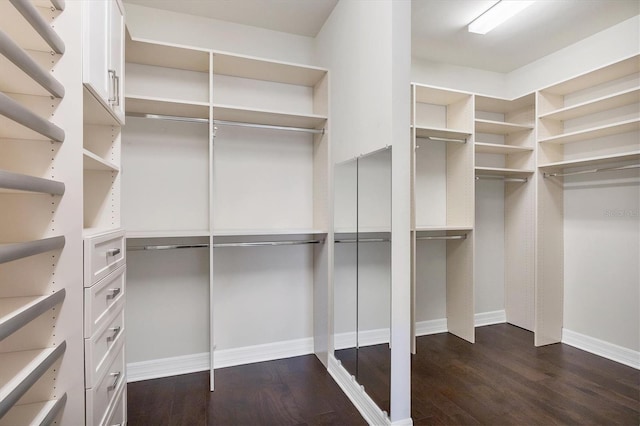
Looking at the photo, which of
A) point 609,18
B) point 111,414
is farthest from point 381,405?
point 609,18

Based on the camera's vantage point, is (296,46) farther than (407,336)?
Yes

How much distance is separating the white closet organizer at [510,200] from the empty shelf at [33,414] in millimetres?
3605

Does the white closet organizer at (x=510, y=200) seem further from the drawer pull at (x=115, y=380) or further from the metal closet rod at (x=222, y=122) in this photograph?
the drawer pull at (x=115, y=380)

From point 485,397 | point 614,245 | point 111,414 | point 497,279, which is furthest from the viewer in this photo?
point 497,279

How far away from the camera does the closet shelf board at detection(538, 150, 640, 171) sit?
263 centimetres

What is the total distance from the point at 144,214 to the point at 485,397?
288 centimetres

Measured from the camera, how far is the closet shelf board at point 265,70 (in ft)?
8.40

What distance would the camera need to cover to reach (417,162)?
3.48m

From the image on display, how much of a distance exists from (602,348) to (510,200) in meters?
1.62

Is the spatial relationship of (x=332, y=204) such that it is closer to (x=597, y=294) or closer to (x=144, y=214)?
(x=144, y=214)

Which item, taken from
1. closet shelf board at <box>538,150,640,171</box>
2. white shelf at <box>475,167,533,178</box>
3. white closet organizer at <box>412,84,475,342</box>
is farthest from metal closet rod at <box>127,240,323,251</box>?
closet shelf board at <box>538,150,640,171</box>

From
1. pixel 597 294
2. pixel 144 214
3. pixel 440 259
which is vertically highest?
pixel 144 214

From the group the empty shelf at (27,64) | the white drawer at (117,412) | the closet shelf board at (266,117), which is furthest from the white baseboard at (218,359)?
the empty shelf at (27,64)

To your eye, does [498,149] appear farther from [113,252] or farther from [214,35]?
[113,252]
